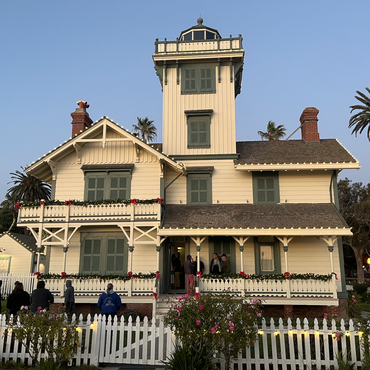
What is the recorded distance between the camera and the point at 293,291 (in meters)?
15.4

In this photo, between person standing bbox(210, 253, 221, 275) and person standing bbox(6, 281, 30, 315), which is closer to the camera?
person standing bbox(6, 281, 30, 315)

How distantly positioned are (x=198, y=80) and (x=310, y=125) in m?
6.70

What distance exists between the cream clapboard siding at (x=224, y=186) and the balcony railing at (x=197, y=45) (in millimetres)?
6434

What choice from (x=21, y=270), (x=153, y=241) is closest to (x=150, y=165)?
(x=153, y=241)

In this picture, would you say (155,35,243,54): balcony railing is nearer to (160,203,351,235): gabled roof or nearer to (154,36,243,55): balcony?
(154,36,243,55): balcony

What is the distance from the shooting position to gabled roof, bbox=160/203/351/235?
1595cm

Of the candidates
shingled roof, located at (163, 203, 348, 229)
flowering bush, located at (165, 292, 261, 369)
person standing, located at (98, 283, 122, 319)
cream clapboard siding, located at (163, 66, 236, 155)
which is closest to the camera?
flowering bush, located at (165, 292, 261, 369)

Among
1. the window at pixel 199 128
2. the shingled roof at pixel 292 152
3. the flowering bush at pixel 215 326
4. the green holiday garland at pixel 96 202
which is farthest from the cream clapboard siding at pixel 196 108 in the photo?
the flowering bush at pixel 215 326

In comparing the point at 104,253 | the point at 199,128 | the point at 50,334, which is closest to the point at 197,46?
the point at 199,128

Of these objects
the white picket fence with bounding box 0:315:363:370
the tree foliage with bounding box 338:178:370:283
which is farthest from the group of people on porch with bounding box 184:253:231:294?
the tree foliage with bounding box 338:178:370:283

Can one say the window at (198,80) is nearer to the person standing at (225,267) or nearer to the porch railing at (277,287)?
the person standing at (225,267)

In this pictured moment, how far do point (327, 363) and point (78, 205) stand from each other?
1265 centimetres

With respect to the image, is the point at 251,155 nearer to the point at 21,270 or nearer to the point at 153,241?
the point at 153,241

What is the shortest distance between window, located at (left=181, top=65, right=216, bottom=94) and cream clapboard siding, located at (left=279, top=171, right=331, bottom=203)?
6.20 meters
